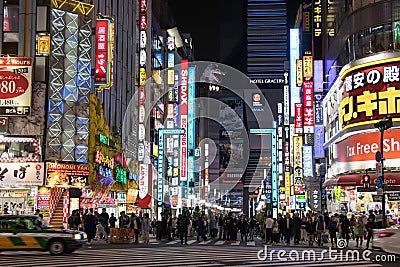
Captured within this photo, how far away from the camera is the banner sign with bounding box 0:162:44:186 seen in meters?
39.2

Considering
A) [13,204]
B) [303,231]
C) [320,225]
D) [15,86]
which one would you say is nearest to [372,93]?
[303,231]

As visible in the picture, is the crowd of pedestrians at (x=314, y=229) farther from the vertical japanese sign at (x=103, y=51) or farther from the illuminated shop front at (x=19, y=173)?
the vertical japanese sign at (x=103, y=51)

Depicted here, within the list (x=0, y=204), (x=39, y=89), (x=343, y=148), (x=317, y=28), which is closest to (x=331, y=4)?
(x=317, y=28)

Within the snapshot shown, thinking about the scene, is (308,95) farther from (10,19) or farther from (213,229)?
(10,19)

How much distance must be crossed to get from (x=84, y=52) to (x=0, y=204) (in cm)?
1082

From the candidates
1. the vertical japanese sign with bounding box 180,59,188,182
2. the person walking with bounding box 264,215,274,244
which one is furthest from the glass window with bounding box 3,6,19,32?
the vertical japanese sign with bounding box 180,59,188,182

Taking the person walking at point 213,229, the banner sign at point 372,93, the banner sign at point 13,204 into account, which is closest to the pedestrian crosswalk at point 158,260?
the banner sign at point 13,204

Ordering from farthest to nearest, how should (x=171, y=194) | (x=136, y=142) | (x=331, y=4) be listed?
(x=171, y=194) → (x=136, y=142) → (x=331, y=4)

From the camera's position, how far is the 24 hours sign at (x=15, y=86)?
3766 centimetres

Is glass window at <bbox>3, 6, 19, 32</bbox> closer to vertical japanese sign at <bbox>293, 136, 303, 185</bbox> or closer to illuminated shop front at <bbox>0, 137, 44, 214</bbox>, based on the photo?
illuminated shop front at <bbox>0, 137, 44, 214</bbox>

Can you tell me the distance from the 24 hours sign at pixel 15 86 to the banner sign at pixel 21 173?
3413 mm

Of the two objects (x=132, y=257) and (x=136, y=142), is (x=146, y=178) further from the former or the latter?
(x=132, y=257)

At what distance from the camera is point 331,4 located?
54.9 metres

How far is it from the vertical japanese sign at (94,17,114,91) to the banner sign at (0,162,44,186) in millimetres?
7509
